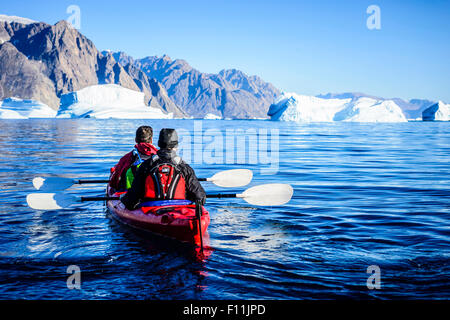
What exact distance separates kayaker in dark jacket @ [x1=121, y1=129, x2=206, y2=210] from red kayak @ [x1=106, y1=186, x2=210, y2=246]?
13 cm

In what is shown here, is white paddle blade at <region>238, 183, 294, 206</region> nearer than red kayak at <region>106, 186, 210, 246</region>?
No

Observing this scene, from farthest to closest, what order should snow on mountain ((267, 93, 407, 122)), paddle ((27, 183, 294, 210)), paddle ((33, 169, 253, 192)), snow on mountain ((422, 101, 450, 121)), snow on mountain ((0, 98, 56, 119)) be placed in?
snow on mountain ((0, 98, 56, 119))
snow on mountain ((422, 101, 450, 121))
snow on mountain ((267, 93, 407, 122))
paddle ((33, 169, 253, 192))
paddle ((27, 183, 294, 210))

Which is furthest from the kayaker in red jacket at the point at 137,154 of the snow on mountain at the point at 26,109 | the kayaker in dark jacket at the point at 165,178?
the snow on mountain at the point at 26,109

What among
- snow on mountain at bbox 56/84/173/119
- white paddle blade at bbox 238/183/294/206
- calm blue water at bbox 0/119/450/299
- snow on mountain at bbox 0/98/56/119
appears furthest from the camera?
snow on mountain at bbox 0/98/56/119

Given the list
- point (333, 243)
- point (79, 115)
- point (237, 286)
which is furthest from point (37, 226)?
point (79, 115)

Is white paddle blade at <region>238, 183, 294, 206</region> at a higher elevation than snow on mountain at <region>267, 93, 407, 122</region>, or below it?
below

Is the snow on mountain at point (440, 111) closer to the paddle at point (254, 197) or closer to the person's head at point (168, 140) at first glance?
the paddle at point (254, 197)

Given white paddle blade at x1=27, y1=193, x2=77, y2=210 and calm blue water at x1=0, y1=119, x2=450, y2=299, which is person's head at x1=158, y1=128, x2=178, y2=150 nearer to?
calm blue water at x1=0, y1=119, x2=450, y2=299

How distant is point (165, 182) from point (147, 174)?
258 millimetres

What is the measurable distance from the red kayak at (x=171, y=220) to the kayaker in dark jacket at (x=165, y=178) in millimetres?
129

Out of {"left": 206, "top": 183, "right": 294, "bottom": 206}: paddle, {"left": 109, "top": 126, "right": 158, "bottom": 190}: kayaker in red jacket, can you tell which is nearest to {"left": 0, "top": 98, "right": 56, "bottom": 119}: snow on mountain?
{"left": 109, "top": 126, "right": 158, "bottom": 190}: kayaker in red jacket

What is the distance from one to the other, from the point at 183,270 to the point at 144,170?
58.5 inches

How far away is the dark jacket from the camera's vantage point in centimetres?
531

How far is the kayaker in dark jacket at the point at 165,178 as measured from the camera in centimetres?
529
